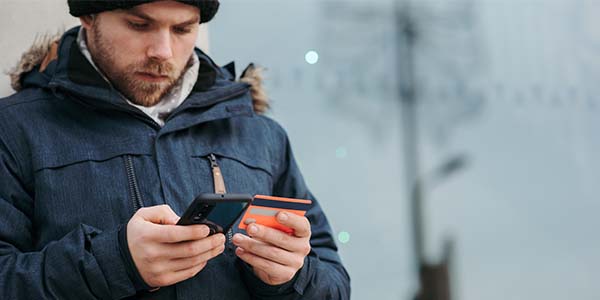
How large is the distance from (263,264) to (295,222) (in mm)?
92

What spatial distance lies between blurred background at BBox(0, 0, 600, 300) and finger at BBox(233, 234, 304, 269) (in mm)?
997

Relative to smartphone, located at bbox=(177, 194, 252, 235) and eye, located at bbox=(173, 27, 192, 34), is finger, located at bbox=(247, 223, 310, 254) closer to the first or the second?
smartphone, located at bbox=(177, 194, 252, 235)

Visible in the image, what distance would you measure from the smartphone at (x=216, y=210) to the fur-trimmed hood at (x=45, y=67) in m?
0.51

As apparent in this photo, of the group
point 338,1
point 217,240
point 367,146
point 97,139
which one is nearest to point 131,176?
point 97,139

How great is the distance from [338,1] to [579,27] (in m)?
0.83

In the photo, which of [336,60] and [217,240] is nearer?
[217,240]

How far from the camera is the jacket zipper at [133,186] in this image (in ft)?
4.40

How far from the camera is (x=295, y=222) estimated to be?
1262mm

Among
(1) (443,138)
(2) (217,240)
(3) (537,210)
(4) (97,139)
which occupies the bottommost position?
(3) (537,210)

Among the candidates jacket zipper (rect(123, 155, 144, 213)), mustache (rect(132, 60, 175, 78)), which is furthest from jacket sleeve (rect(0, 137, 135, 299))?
mustache (rect(132, 60, 175, 78))

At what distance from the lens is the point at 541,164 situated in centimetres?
262

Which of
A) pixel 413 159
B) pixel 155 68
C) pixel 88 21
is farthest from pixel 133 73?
pixel 413 159

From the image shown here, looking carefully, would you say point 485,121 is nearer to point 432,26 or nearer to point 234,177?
point 432,26

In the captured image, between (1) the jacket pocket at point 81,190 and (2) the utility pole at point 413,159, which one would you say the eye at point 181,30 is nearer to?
(1) the jacket pocket at point 81,190
